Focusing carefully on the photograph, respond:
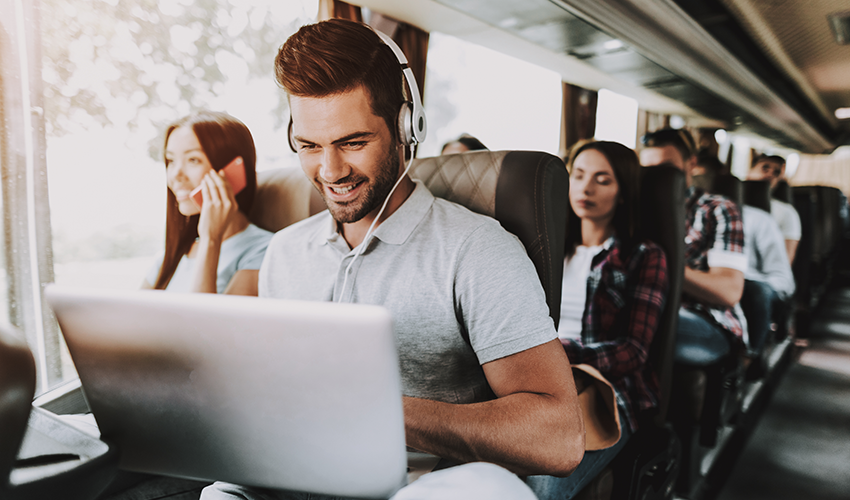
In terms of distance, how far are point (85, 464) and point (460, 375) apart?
563 mm

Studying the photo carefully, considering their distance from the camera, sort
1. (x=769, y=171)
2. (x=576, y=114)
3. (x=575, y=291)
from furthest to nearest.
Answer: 1. (x=576, y=114)
2. (x=769, y=171)
3. (x=575, y=291)

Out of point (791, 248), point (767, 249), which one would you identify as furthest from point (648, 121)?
point (767, 249)

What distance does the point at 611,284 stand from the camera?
4.99 ft

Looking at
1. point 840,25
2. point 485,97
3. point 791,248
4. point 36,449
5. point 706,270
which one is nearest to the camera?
point 36,449

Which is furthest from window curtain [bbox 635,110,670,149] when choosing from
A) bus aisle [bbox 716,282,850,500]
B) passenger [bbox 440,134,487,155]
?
passenger [bbox 440,134,487,155]

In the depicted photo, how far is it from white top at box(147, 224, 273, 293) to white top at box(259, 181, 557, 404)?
0.64 m

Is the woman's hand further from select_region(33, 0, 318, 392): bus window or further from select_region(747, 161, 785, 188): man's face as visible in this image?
select_region(747, 161, 785, 188): man's face

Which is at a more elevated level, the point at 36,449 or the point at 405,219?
the point at 405,219

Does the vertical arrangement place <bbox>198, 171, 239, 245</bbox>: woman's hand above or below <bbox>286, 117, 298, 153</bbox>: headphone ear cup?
below

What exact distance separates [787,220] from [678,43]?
4.90 feet

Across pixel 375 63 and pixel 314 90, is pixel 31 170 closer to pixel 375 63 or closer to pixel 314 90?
pixel 314 90

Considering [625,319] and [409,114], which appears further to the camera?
[625,319]

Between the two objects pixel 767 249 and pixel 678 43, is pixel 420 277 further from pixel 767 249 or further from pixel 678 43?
pixel 678 43

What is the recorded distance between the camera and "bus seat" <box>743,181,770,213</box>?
3.04 m
